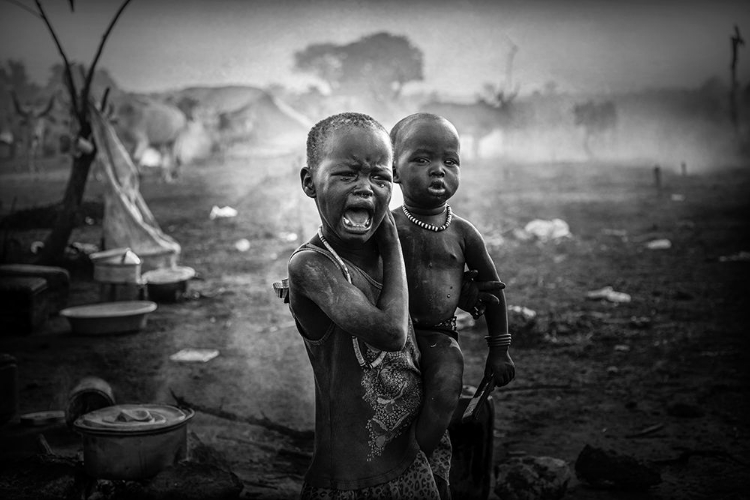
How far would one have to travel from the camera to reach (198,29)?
11.3 meters

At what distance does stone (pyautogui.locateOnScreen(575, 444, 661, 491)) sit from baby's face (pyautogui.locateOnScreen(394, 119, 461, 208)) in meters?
2.80

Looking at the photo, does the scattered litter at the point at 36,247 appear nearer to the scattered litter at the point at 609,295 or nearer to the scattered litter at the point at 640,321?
the scattered litter at the point at 609,295

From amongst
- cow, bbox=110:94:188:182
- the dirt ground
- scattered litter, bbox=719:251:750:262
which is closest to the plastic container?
the dirt ground

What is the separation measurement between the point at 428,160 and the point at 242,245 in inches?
351

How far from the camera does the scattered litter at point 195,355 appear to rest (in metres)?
7.07

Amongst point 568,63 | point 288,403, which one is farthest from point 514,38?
point 288,403

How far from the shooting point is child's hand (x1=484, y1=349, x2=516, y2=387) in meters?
2.49

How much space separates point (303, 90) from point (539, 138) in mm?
4811

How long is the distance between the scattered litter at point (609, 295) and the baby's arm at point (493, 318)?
6.99m

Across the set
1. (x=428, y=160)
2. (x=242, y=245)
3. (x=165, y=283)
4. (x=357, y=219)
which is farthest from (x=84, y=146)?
(x=357, y=219)

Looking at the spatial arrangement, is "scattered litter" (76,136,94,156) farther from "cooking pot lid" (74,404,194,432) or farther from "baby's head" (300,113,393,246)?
"baby's head" (300,113,393,246)

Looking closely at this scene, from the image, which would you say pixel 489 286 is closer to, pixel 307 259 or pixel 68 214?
pixel 307 259

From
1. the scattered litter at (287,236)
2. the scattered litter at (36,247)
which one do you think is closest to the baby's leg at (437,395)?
the scattered litter at (287,236)

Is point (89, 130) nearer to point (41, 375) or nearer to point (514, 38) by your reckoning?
point (41, 375)
